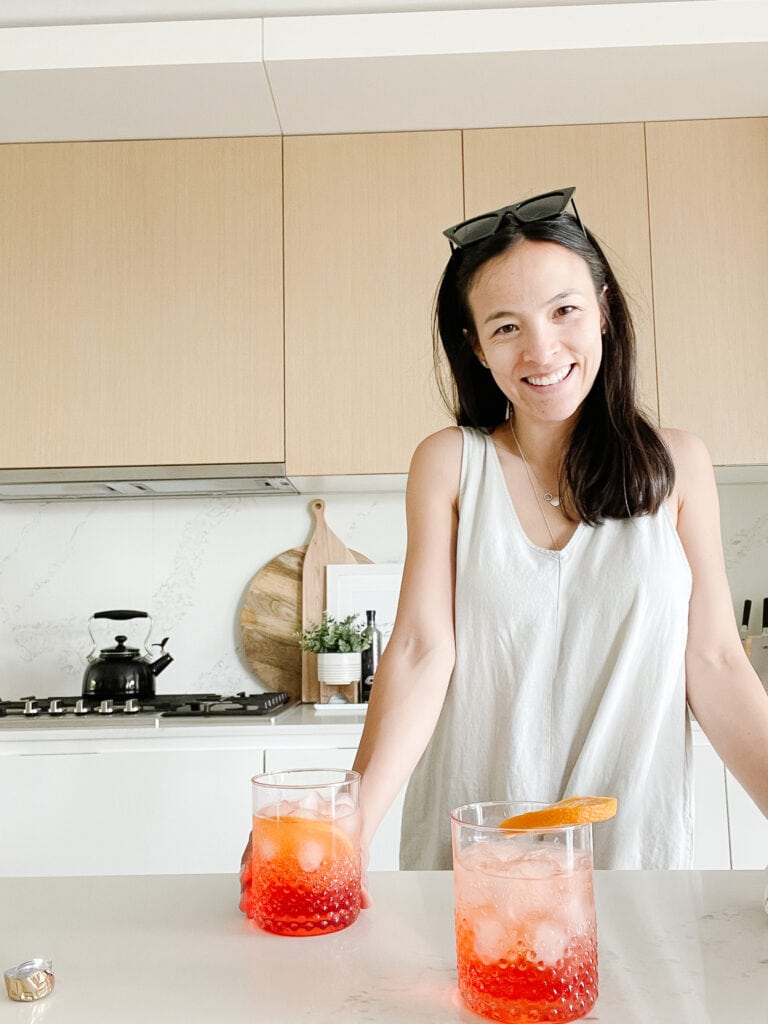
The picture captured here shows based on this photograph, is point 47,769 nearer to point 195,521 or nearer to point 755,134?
point 195,521

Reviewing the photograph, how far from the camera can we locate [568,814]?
1.86ft

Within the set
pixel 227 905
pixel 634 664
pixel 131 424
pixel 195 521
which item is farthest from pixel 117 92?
pixel 227 905

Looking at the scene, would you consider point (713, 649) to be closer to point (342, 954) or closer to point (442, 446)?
point (442, 446)

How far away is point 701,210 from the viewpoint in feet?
8.65

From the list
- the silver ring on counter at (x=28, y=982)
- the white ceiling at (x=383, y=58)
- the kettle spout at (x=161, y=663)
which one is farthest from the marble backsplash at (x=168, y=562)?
the silver ring on counter at (x=28, y=982)

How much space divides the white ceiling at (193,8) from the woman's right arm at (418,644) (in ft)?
5.51

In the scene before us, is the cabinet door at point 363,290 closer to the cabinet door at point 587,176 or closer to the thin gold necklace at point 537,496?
the cabinet door at point 587,176

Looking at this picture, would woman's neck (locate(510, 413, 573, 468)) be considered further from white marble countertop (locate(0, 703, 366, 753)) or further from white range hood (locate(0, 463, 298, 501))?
white range hood (locate(0, 463, 298, 501))

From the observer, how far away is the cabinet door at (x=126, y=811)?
223cm

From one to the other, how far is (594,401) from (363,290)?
61.1 inches

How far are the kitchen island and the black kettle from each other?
180cm

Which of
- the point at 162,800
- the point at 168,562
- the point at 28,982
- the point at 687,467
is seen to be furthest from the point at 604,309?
the point at 168,562

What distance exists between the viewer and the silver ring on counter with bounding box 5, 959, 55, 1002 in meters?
0.54

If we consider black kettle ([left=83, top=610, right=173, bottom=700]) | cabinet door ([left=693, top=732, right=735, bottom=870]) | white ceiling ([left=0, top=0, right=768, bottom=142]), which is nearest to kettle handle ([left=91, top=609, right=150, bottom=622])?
black kettle ([left=83, top=610, right=173, bottom=700])
